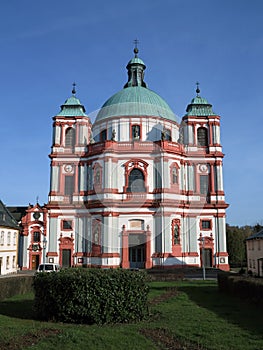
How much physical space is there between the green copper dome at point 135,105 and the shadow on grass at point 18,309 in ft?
105

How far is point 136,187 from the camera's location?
139 ft

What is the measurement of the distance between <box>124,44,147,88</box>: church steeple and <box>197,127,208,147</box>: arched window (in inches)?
506

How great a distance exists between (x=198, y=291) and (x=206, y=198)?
23.3 m

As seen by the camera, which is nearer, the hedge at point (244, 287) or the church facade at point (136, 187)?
the hedge at point (244, 287)

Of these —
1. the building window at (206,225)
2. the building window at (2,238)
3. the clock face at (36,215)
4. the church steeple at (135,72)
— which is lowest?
the building window at (2,238)

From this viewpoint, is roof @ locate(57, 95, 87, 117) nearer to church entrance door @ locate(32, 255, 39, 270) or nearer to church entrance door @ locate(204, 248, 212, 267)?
church entrance door @ locate(32, 255, 39, 270)

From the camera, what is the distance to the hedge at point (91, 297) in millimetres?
12203

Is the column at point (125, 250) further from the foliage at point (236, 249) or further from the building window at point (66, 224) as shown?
the foliage at point (236, 249)

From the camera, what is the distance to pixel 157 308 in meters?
Result: 15.5

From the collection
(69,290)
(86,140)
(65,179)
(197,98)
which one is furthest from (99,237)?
(69,290)

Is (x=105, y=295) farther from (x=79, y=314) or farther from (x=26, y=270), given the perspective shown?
(x=26, y=270)

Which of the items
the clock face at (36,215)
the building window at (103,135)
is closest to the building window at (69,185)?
the clock face at (36,215)

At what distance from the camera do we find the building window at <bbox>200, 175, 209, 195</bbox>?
4497 centimetres

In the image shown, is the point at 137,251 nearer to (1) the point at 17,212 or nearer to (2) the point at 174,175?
(2) the point at 174,175
